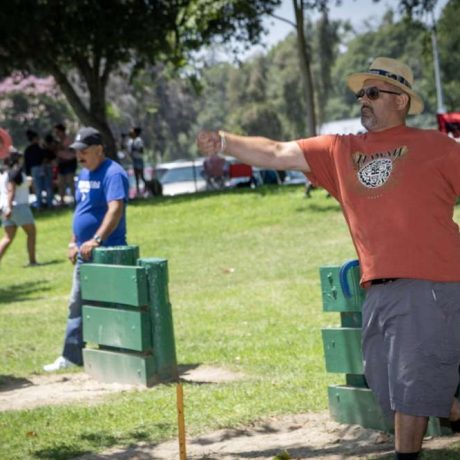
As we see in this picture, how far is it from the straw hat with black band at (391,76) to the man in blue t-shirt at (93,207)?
13.0 feet

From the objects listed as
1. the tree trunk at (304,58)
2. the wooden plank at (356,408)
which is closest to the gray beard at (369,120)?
the wooden plank at (356,408)

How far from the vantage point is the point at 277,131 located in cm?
8619

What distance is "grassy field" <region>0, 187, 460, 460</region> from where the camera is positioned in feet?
24.8

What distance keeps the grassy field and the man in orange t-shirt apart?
85.5 inches

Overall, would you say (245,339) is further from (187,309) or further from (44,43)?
(44,43)

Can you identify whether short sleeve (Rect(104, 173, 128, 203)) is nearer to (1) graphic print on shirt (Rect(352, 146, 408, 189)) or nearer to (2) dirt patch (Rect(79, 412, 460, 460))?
(2) dirt patch (Rect(79, 412, 460, 460))

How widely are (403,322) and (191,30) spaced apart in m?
23.0

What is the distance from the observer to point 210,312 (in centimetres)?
1266

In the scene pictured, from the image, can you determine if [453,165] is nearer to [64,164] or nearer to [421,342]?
[421,342]

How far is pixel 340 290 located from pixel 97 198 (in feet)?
10.9

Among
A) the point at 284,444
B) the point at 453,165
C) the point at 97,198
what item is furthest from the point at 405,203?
the point at 97,198

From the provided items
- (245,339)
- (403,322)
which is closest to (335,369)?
(403,322)

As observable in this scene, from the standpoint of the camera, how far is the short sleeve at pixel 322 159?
5578 mm

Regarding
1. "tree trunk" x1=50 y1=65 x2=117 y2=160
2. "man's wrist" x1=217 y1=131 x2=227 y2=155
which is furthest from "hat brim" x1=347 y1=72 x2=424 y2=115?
"tree trunk" x1=50 y1=65 x2=117 y2=160
